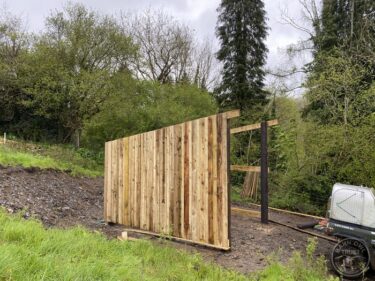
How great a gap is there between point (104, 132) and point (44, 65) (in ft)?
17.0

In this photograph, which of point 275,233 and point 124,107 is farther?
point 124,107

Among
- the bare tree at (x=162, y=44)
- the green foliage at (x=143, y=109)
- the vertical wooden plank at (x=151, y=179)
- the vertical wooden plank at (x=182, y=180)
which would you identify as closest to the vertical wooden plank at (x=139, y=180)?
the vertical wooden plank at (x=151, y=179)

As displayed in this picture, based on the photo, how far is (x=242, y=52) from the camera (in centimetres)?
1797

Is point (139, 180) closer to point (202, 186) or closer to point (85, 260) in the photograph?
point (202, 186)

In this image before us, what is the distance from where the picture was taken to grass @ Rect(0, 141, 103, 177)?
31.6ft

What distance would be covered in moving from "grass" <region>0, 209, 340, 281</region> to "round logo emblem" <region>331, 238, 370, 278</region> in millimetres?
878

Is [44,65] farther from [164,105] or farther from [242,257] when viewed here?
[242,257]

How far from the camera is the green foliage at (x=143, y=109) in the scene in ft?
44.6

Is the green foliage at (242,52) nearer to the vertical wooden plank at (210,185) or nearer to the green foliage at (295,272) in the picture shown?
the vertical wooden plank at (210,185)

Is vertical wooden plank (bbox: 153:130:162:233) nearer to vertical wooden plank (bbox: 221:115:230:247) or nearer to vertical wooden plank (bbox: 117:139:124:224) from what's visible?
vertical wooden plank (bbox: 117:139:124:224)

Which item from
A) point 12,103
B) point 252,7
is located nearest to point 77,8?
point 12,103

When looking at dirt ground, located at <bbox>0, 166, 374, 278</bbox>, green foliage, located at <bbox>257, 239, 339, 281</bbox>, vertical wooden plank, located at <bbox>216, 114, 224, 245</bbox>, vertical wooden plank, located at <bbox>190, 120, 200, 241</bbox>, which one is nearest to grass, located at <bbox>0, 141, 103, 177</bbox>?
dirt ground, located at <bbox>0, 166, 374, 278</bbox>

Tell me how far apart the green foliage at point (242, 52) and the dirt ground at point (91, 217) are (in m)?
9.25

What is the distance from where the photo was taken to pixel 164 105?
45.0 feet
